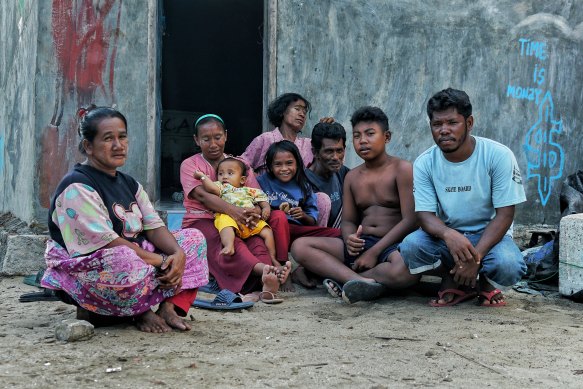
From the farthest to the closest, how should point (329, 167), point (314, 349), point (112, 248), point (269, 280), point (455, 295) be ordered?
point (329, 167), point (269, 280), point (455, 295), point (112, 248), point (314, 349)

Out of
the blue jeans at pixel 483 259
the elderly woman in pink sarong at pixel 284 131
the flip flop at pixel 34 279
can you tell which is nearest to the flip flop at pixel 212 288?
the elderly woman in pink sarong at pixel 284 131

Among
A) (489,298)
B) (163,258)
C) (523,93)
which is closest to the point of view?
(163,258)

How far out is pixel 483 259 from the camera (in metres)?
3.81

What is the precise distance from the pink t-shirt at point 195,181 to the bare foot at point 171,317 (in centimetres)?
131

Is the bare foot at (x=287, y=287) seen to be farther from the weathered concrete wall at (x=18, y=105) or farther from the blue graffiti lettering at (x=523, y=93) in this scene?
the blue graffiti lettering at (x=523, y=93)

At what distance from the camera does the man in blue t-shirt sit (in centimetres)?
376

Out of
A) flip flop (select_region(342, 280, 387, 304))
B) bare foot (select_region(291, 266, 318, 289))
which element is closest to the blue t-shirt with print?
flip flop (select_region(342, 280, 387, 304))

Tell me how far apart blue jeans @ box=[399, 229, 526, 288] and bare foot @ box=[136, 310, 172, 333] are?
5.02ft

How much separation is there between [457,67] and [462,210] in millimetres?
2674

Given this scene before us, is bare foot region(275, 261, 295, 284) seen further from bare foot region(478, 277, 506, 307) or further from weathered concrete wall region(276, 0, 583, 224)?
weathered concrete wall region(276, 0, 583, 224)

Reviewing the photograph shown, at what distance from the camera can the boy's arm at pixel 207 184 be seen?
4500mm

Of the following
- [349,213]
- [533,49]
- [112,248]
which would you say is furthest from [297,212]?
[533,49]

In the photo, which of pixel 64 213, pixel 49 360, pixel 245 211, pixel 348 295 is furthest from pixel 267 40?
pixel 49 360

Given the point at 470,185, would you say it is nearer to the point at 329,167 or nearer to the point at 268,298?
the point at 329,167
